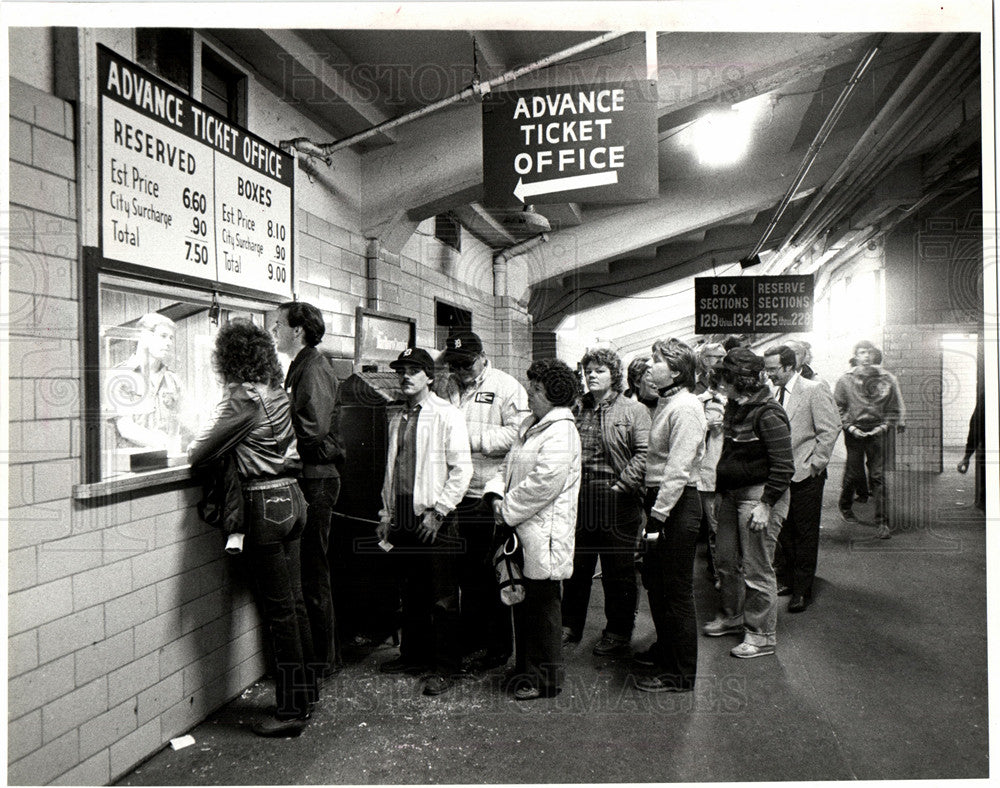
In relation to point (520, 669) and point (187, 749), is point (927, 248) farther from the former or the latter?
point (187, 749)

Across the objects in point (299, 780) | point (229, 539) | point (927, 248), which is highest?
point (927, 248)

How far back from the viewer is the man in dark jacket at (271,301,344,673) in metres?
3.00

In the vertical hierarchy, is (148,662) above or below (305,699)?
above

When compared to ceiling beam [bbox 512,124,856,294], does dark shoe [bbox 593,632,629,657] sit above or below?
below

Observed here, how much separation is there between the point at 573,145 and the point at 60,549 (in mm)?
2576

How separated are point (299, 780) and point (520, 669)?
3.66 ft

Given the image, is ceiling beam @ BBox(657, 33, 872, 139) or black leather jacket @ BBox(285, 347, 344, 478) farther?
ceiling beam @ BBox(657, 33, 872, 139)

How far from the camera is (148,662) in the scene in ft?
8.23

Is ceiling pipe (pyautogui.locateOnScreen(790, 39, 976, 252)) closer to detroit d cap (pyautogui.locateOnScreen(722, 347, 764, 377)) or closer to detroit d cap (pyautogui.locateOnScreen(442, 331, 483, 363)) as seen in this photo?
detroit d cap (pyautogui.locateOnScreen(722, 347, 764, 377))

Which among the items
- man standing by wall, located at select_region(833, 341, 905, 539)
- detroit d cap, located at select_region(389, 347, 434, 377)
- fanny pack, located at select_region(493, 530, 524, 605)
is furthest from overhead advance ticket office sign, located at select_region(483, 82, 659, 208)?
man standing by wall, located at select_region(833, 341, 905, 539)

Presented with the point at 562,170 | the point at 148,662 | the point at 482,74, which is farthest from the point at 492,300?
the point at 148,662

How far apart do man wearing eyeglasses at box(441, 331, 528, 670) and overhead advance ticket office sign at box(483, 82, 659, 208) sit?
0.97 metres

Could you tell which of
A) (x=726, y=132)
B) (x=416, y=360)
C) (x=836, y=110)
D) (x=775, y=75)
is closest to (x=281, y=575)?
(x=416, y=360)

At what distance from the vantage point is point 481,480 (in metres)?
3.46
